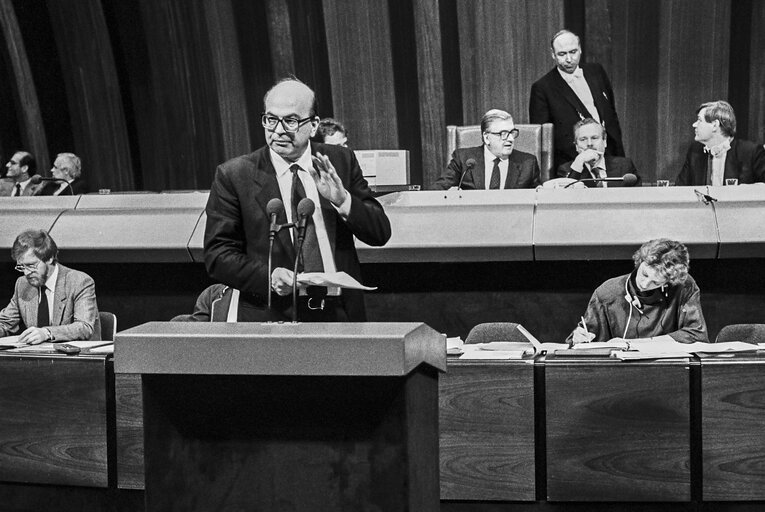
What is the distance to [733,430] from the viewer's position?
348cm

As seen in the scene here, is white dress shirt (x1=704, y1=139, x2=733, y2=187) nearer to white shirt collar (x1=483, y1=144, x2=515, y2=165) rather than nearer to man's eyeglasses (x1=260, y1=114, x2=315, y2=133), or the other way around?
white shirt collar (x1=483, y1=144, x2=515, y2=165)

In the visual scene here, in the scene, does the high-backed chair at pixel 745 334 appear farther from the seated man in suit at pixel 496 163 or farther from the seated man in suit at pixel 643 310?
the seated man in suit at pixel 496 163

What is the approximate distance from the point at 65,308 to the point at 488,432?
81.0 inches

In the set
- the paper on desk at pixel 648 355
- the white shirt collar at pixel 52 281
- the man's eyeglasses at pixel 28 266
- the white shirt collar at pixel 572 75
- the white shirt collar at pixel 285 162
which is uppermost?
the white shirt collar at pixel 572 75

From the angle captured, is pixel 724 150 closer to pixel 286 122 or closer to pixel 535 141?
pixel 535 141

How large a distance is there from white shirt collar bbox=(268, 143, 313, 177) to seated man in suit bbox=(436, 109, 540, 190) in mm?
2850

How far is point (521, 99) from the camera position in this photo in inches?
318

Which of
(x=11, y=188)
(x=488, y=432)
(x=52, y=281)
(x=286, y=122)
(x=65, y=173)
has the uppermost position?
(x=286, y=122)

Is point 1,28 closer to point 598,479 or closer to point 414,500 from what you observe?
point 598,479

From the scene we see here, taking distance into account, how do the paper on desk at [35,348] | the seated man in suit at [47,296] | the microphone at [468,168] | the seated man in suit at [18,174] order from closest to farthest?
1. the paper on desk at [35,348]
2. the seated man in suit at [47,296]
3. the microphone at [468,168]
4. the seated man in suit at [18,174]

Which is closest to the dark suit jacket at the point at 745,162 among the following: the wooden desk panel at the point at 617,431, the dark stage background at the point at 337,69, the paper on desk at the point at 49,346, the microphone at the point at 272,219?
the wooden desk panel at the point at 617,431

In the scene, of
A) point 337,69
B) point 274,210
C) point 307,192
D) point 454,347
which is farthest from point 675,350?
point 337,69

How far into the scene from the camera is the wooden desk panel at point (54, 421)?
3.81 metres

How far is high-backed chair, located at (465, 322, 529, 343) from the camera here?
4.32m
